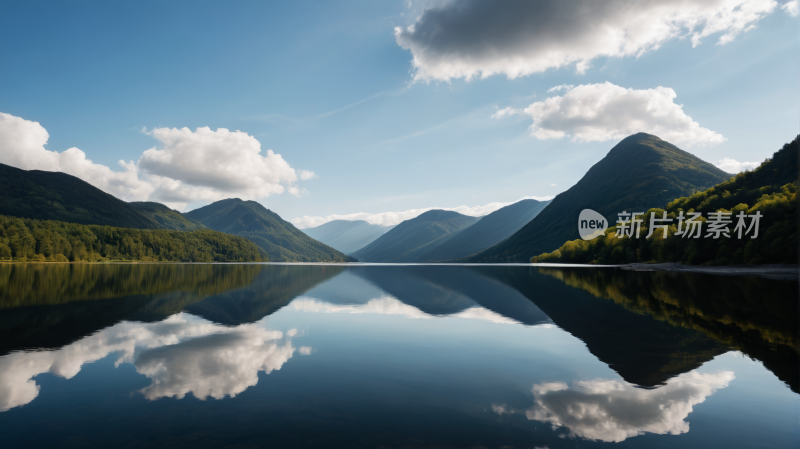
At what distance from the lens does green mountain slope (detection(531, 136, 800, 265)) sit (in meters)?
84.7

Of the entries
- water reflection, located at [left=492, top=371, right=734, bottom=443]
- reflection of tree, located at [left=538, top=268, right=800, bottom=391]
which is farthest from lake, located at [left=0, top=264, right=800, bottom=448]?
reflection of tree, located at [left=538, top=268, right=800, bottom=391]

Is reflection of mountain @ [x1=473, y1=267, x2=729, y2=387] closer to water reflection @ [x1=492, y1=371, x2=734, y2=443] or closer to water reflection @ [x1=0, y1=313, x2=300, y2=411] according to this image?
water reflection @ [x1=492, y1=371, x2=734, y2=443]

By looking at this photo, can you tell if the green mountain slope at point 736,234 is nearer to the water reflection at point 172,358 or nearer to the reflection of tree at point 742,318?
the reflection of tree at point 742,318

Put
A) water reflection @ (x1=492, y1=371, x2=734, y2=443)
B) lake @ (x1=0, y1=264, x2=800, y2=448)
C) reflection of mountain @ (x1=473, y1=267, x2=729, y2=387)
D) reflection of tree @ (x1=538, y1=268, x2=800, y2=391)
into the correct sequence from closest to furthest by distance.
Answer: lake @ (x1=0, y1=264, x2=800, y2=448) < water reflection @ (x1=492, y1=371, x2=734, y2=443) < reflection of mountain @ (x1=473, y1=267, x2=729, y2=387) < reflection of tree @ (x1=538, y1=268, x2=800, y2=391)

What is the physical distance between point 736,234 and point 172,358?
124586mm

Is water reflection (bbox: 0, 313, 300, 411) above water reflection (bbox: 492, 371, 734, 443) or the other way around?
the other way around

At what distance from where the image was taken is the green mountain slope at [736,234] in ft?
278

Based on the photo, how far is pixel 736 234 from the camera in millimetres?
95438

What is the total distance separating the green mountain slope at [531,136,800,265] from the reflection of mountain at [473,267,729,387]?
282ft

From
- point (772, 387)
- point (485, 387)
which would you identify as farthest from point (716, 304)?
point (485, 387)

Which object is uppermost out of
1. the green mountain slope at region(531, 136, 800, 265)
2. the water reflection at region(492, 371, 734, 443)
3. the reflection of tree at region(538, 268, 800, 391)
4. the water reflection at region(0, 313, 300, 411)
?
the green mountain slope at region(531, 136, 800, 265)

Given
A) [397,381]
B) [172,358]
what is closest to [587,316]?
[397,381]

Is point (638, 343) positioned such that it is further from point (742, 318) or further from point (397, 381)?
point (742, 318)

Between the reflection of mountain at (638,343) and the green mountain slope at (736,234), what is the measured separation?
85.9 meters
